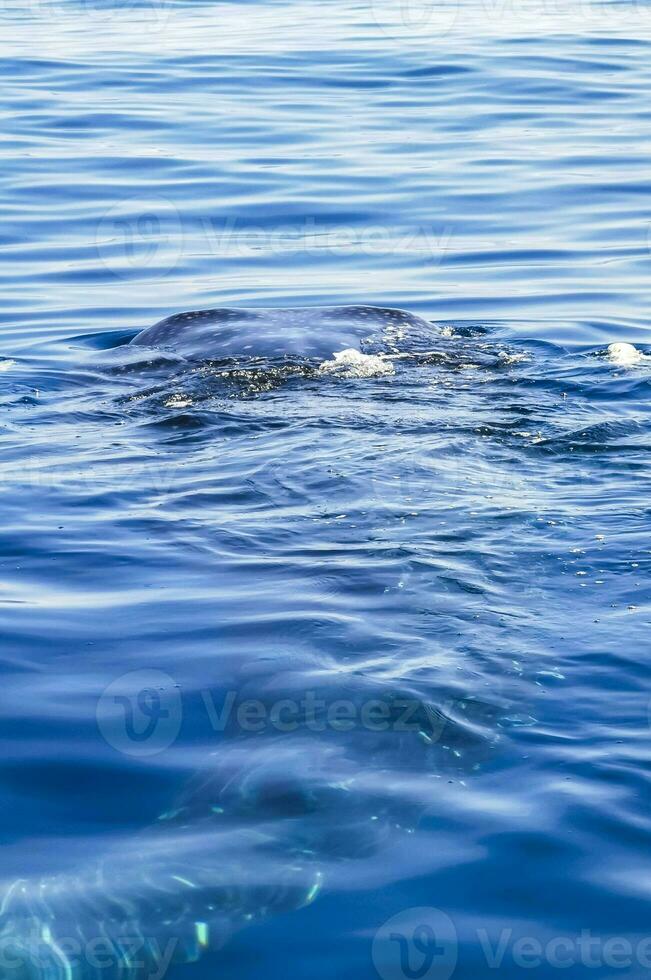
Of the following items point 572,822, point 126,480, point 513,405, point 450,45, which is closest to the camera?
point 572,822

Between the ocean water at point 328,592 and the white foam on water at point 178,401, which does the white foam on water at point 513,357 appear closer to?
the ocean water at point 328,592

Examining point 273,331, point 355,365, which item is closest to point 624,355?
point 355,365

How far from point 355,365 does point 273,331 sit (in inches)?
26.3

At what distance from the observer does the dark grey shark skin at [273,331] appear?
28.3ft

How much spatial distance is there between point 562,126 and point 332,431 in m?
10.7

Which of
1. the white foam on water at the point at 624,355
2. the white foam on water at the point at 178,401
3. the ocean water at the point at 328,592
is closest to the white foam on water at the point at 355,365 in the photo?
the ocean water at the point at 328,592

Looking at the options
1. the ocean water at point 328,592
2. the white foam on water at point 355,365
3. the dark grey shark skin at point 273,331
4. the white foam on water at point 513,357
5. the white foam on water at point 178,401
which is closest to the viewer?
the ocean water at point 328,592

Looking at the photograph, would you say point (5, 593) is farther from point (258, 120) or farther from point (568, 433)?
point (258, 120)

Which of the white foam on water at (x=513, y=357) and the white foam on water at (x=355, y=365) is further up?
the white foam on water at (x=355, y=365)

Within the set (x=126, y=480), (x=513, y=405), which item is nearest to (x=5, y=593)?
(x=126, y=480)

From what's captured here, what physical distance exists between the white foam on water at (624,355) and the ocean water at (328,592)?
13 cm

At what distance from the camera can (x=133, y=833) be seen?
3838 mm

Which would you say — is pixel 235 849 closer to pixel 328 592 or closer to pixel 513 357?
pixel 328 592

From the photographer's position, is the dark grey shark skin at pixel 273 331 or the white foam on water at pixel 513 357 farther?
the white foam on water at pixel 513 357
